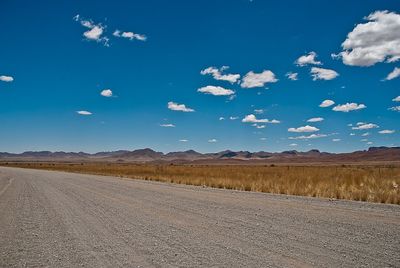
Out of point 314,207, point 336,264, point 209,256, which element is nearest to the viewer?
point 336,264

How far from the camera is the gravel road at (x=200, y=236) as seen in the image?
6.46 m

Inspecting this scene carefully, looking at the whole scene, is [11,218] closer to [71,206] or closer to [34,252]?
[71,206]

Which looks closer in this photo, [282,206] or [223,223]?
[223,223]

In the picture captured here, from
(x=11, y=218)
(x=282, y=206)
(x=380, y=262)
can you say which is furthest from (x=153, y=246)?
(x=282, y=206)

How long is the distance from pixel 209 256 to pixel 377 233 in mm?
4040

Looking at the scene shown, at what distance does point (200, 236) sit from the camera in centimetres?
836

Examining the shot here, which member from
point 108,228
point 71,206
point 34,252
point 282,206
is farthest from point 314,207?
point 34,252

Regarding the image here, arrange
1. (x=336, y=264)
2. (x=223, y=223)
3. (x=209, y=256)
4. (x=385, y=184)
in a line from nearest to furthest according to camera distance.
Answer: (x=336, y=264) → (x=209, y=256) → (x=223, y=223) → (x=385, y=184)

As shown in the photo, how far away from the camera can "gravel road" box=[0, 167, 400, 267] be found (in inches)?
254

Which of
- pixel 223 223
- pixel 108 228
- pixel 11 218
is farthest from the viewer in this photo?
pixel 11 218

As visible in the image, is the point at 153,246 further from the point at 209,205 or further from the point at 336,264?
the point at 209,205

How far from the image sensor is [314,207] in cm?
1337

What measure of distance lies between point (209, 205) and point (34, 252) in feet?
24.8

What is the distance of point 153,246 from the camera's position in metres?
7.46
